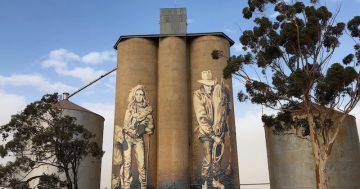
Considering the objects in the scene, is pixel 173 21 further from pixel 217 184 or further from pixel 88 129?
pixel 217 184

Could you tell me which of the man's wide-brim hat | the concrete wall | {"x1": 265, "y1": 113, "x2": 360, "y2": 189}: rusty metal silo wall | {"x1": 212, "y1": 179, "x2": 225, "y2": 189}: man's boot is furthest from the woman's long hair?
{"x1": 265, "y1": 113, "x2": 360, "y2": 189}: rusty metal silo wall

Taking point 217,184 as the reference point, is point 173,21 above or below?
above

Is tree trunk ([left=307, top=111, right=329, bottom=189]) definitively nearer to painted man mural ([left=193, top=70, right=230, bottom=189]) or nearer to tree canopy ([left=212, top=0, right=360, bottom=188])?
tree canopy ([left=212, top=0, right=360, bottom=188])

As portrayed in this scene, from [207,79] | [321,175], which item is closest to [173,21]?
[207,79]

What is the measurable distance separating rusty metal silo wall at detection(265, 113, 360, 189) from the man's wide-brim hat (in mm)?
9921

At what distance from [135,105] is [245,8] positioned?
1845 cm

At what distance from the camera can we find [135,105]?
136ft

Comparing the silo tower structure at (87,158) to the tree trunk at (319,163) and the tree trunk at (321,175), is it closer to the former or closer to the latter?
the tree trunk at (319,163)

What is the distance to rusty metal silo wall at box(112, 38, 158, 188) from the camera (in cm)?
3976

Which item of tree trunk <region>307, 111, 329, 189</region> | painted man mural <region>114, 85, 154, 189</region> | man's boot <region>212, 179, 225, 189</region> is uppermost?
painted man mural <region>114, 85, 154, 189</region>

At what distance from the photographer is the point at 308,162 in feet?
135

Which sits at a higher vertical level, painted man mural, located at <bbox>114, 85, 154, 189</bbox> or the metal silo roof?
the metal silo roof

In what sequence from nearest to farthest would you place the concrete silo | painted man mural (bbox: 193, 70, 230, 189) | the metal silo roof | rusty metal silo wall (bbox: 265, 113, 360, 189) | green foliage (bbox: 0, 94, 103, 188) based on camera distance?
green foliage (bbox: 0, 94, 103, 188), painted man mural (bbox: 193, 70, 230, 189), rusty metal silo wall (bbox: 265, 113, 360, 189), the concrete silo, the metal silo roof

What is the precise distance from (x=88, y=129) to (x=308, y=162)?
81.1ft
